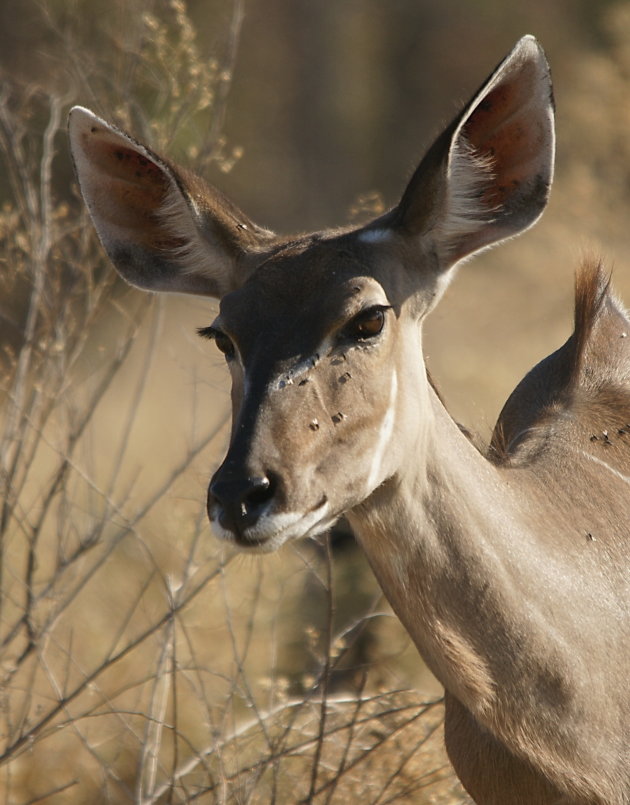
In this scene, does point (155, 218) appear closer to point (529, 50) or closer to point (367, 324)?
point (367, 324)

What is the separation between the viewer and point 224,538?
3102mm

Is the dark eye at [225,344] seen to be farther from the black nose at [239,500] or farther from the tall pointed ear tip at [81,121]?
the tall pointed ear tip at [81,121]

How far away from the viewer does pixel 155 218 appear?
4.12 m

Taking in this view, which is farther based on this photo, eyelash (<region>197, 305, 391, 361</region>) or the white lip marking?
eyelash (<region>197, 305, 391, 361</region>)

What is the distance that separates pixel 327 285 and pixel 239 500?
0.68 m

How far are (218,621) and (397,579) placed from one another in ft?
17.6

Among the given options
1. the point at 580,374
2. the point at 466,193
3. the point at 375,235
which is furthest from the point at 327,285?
the point at 580,374

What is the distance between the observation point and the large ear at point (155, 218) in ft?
12.9

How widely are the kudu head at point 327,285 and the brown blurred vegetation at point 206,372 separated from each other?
27cm

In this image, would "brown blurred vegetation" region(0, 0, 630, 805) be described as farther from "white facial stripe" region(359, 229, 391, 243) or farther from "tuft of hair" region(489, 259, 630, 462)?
"white facial stripe" region(359, 229, 391, 243)

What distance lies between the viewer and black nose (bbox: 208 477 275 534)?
3066 mm

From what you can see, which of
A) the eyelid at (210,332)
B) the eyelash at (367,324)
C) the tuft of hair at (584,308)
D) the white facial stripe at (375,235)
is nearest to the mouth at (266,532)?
the eyelash at (367,324)

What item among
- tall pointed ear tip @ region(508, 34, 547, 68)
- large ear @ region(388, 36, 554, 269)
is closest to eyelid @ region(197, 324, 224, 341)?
large ear @ region(388, 36, 554, 269)

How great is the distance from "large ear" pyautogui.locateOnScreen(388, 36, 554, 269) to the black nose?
3.17ft
